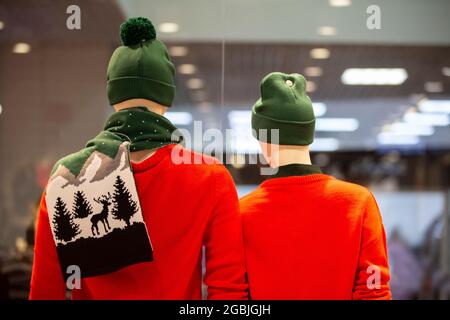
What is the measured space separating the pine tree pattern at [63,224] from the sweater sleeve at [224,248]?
316 millimetres

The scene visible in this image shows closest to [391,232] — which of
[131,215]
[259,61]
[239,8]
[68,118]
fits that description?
[259,61]

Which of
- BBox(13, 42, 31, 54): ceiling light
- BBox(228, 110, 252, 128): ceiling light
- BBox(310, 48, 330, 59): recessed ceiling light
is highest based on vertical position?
BBox(13, 42, 31, 54): ceiling light

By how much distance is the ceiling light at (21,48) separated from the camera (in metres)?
2.64

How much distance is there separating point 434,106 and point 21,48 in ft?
6.35

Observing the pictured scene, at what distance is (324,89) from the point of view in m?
2.40

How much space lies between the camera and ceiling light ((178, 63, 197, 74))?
230 cm

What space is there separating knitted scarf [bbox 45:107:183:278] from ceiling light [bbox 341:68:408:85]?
1475 mm

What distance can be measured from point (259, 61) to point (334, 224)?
979 mm

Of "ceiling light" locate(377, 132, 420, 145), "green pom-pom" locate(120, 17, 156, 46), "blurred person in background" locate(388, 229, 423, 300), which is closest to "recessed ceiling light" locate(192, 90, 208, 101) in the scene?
"green pom-pom" locate(120, 17, 156, 46)

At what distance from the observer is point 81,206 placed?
1.40 meters

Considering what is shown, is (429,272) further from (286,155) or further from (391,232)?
(286,155)

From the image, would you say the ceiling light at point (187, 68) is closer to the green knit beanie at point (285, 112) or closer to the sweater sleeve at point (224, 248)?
the green knit beanie at point (285, 112)

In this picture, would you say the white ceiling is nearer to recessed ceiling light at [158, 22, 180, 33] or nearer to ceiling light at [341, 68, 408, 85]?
recessed ceiling light at [158, 22, 180, 33]

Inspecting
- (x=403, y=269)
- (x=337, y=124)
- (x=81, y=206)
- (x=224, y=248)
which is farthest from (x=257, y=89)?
(x=403, y=269)
